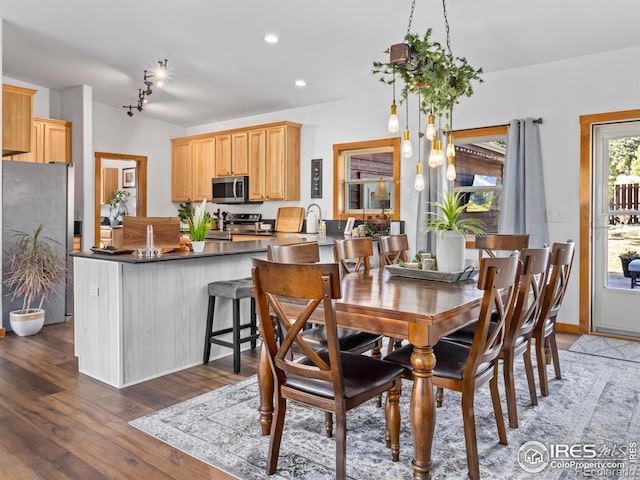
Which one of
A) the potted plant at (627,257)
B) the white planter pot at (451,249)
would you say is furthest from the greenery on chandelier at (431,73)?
the potted plant at (627,257)

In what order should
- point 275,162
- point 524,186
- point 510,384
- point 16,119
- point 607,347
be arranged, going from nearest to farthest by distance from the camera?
point 510,384 → point 607,347 → point 524,186 → point 16,119 → point 275,162

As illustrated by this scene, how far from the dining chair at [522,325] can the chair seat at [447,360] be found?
0.24m

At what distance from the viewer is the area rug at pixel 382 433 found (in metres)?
2.09

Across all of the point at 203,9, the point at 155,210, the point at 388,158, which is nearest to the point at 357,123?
the point at 388,158

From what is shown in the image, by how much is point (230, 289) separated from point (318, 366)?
1613 mm

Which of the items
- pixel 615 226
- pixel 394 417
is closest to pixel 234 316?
pixel 394 417

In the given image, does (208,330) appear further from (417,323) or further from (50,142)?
(50,142)

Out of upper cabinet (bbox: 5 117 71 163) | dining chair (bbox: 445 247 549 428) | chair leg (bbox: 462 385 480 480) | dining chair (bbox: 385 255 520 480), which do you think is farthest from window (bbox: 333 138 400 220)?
chair leg (bbox: 462 385 480 480)

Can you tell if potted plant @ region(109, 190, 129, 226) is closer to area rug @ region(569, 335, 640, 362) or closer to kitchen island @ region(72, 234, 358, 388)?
kitchen island @ region(72, 234, 358, 388)

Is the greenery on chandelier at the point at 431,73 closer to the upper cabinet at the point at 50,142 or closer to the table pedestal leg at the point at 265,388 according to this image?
the table pedestal leg at the point at 265,388

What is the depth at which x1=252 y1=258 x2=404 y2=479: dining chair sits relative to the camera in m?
1.70

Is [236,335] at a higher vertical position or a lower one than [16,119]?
lower

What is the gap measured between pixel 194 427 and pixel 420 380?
1.32 metres

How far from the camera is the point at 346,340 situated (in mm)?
2660
